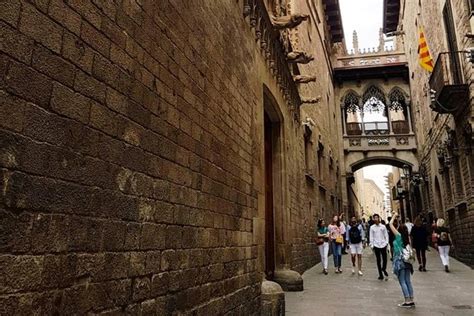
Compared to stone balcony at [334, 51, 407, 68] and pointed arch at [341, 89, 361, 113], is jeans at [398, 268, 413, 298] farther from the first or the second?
stone balcony at [334, 51, 407, 68]

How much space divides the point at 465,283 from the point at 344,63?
1991 cm

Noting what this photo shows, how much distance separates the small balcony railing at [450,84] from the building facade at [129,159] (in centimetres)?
661

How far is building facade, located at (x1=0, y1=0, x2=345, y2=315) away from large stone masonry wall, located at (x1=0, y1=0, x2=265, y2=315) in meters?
0.01

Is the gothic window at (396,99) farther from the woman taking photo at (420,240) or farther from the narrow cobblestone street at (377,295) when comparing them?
the narrow cobblestone street at (377,295)

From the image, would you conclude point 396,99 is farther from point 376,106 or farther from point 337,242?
point 337,242

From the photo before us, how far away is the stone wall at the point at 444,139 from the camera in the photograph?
10.6 meters

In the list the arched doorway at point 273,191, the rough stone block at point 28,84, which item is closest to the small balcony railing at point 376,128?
the arched doorway at point 273,191

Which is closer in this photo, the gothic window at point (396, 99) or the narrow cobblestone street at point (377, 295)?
the narrow cobblestone street at point (377, 295)

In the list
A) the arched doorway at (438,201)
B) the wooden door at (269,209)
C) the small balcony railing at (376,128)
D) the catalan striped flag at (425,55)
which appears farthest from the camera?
the small balcony railing at (376,128)

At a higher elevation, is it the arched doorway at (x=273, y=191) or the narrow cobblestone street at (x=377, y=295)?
the arched doorway at (x=273, y=191)

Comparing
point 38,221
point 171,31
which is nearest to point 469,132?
point 171,31

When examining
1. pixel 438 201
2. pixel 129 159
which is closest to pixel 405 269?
pixel 129 159

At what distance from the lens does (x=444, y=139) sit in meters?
13.9

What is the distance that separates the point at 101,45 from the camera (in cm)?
271
